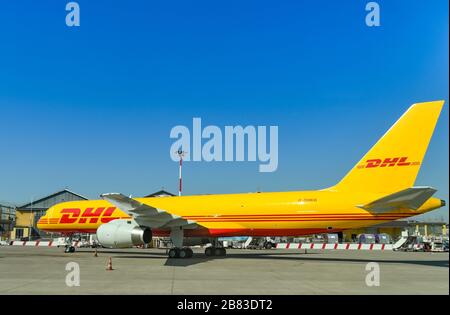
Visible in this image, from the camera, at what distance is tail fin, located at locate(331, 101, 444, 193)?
819 inches

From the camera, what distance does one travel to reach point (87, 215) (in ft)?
98.5

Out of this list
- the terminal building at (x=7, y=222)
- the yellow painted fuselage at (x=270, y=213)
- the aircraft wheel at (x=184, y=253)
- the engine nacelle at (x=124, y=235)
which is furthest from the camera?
the terminal building at (x=7, y=222)

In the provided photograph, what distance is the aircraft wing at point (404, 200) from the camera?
18.9 meters

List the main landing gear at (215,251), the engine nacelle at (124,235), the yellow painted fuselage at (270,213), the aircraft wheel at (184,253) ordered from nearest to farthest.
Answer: the yellow painted fuselage at (270,213)
the engine nacelle at (124,235)
the aircraft wheel at (184,253)
the main landing gear at (215,251)

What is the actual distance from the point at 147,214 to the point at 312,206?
30.5 feet

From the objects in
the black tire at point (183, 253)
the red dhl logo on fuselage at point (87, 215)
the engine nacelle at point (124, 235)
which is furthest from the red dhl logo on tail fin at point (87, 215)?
the black tire at point (183, 253)

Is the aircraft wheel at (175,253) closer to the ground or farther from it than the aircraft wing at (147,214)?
closer to the ground

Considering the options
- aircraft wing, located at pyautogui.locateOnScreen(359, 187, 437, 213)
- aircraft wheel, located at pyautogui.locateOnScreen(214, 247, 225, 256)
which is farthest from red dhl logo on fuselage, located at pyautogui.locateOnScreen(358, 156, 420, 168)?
aircraft wheel, located at pyautogui.locateOnScreen(214, 247, 225, 256)

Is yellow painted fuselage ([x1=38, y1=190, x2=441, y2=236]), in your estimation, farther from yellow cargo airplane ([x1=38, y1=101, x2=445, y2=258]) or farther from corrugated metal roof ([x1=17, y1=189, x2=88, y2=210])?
corrugated metal roof ([x1=17, y1=189, x2=88, y2=210])

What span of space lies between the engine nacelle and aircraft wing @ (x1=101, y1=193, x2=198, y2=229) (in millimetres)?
664

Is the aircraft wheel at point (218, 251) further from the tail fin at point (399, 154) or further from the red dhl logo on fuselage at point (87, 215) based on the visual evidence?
the tail fin at point (399, 154)

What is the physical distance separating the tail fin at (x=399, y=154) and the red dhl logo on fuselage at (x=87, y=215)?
1665 centimetres
